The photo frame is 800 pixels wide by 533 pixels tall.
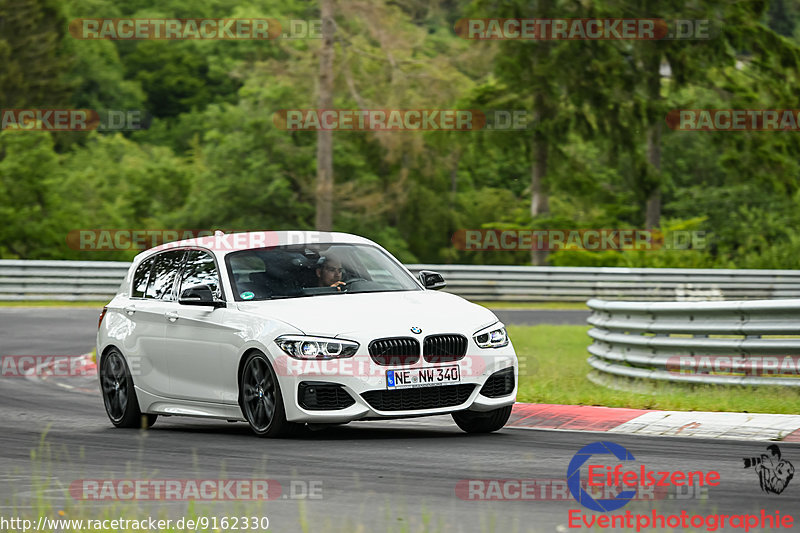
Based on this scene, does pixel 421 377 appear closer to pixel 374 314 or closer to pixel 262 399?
pixel 374 314

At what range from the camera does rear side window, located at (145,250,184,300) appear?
39.3 ft

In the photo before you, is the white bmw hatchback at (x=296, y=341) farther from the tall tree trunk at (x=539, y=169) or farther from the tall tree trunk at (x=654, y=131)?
the tall tree trunk at (x=654, y=131)

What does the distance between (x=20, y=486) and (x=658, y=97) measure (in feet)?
124

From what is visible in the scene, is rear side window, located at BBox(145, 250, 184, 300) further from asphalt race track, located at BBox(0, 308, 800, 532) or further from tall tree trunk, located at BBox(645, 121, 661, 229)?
tall tree trunk, located at BBox(645, 121, 661, 229)

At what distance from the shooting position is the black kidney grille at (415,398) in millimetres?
9867

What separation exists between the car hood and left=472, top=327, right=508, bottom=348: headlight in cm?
7

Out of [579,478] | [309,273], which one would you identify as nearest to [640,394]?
[309,273]

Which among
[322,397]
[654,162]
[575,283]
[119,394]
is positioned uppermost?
[654,162]

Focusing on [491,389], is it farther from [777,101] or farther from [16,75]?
[16,75]

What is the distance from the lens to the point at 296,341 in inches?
389

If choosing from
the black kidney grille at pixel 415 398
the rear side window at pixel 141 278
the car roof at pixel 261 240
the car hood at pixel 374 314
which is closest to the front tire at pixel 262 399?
the car hood at pixel 374 314

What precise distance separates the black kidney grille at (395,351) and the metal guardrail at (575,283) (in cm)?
2247

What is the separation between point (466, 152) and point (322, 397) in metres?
49.3

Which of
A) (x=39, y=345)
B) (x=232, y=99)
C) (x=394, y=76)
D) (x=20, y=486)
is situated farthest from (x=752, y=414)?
(x=232, y=99)
